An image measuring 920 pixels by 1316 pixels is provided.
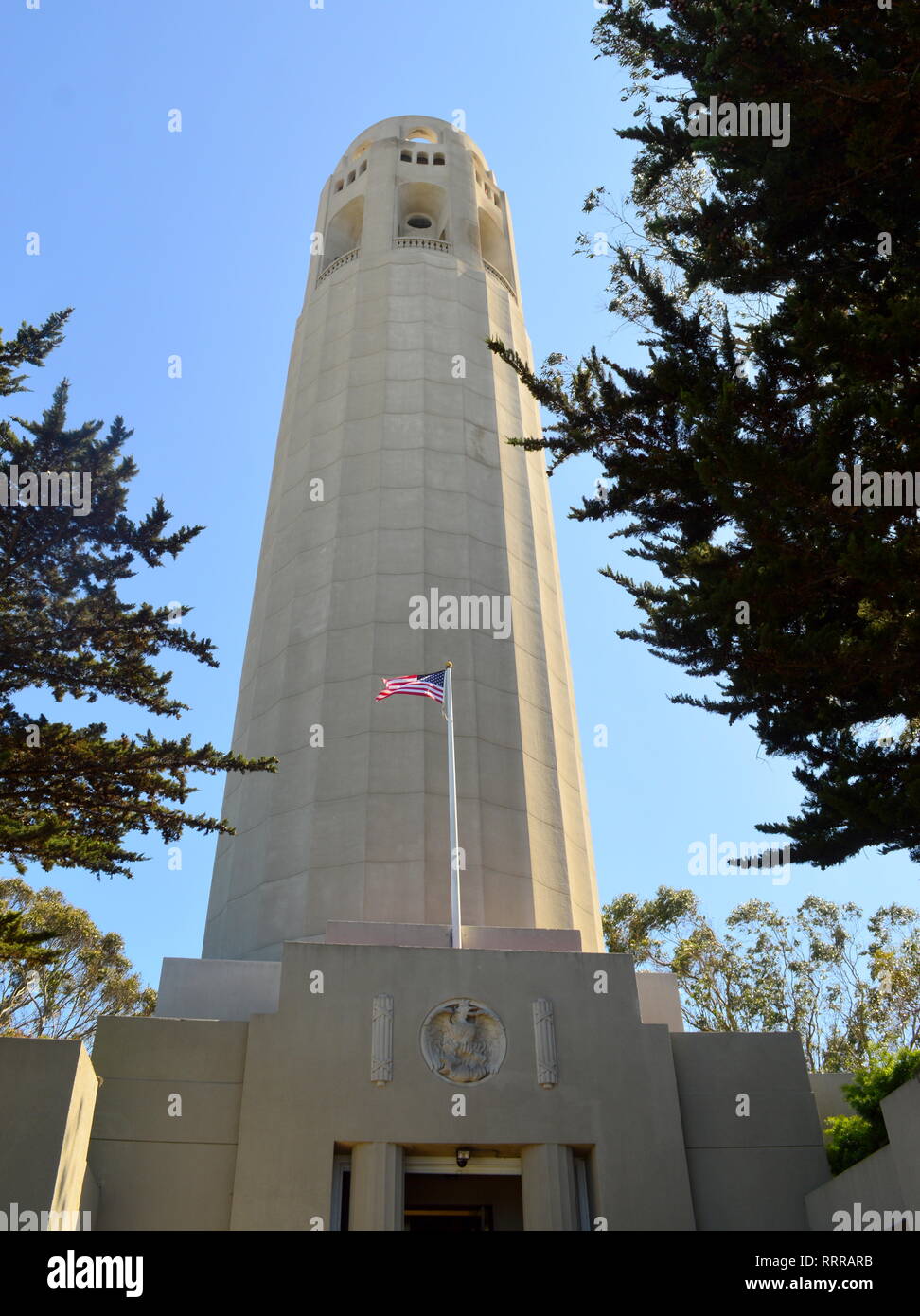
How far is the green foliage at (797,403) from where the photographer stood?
9797 millimetres

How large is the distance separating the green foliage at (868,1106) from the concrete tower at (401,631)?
233 inches

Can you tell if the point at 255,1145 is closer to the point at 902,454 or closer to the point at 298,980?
the point at 298,980

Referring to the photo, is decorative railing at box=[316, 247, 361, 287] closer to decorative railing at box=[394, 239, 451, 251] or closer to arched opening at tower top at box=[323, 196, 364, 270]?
arched opening at tower top at box=[323, 196, 364, 270]

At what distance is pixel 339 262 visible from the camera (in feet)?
97.9

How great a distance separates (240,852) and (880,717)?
43.3 feet

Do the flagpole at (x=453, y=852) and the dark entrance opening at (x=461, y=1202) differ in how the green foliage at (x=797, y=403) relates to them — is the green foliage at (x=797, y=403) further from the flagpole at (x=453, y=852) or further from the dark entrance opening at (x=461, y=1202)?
the dark entrance opening at (x=461, y=1202)

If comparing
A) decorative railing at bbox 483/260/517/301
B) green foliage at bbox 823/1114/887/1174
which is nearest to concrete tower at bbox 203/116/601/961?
decorative railing at bbox 483/260/517/301

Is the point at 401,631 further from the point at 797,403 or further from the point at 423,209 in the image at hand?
the point at 423,209

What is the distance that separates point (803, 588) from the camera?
1016cm

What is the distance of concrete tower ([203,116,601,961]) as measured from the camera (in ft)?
63.7

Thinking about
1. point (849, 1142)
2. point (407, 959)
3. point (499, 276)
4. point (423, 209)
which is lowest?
point (849, 1142)

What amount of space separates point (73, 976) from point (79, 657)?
23.2 m

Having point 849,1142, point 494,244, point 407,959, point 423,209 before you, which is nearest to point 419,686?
point 407,959
